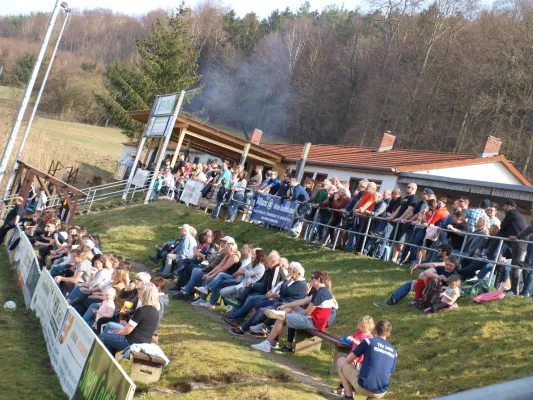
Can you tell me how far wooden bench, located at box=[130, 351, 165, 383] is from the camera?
983 centimetres

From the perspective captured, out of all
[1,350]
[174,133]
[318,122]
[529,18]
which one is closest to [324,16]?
[318,122]

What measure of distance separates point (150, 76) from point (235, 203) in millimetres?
28022

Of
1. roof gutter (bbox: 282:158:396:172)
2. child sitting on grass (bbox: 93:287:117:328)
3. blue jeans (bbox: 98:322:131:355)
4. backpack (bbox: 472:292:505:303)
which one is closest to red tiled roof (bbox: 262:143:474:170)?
roof gutter (bbox: 282:158:396:172)

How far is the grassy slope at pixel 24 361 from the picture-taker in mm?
10094

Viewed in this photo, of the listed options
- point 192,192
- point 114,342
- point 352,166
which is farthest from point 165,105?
point 114,342

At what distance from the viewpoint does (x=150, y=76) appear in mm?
51188

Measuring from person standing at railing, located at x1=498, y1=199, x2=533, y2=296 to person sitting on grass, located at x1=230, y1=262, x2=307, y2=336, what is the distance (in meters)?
3.89

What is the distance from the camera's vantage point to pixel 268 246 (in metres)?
21.3

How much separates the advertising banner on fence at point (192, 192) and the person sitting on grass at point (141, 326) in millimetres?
17668

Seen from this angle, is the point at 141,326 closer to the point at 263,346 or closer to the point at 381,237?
the point at 263,346

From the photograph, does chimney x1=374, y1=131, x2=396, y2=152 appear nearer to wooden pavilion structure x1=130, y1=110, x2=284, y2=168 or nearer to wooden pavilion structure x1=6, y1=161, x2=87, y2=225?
wooden pavilion structure x1=130, y1=110, x2=284, y2=168

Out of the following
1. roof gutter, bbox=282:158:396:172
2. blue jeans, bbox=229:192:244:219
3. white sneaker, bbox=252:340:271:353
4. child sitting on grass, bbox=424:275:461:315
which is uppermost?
roof gutter, bbox=282:158:396:172

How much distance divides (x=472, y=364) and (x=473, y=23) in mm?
47489

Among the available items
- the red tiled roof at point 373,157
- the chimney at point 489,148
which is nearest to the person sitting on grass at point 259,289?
the red tiled roof at point 373,157
